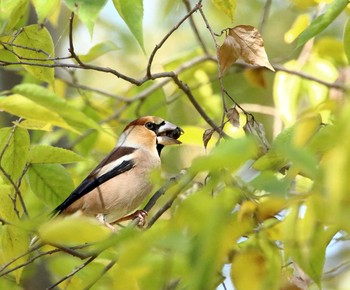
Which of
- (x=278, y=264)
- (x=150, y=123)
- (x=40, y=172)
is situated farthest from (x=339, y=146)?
(x=150, y=123)

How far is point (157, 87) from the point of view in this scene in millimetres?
3479

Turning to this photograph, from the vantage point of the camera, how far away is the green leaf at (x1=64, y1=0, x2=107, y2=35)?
6.05ft

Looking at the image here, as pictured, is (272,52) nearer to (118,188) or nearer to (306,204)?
(118,188)

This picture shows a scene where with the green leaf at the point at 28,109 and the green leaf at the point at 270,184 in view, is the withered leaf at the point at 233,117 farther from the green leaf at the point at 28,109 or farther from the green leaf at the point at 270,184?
the green leaf at the point at 270,184

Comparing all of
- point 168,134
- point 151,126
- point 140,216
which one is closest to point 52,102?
point 140,216

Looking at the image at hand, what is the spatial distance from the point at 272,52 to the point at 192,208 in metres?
5.24

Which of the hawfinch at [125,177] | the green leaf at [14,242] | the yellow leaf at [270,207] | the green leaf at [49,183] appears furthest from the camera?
the hawfinch at [125,177]

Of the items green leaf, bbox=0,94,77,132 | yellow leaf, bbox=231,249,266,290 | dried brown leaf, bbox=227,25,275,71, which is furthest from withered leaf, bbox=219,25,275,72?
yellow leaf, bbox=231,249,266,290

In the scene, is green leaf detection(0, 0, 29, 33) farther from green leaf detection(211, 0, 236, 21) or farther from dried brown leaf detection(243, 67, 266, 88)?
dried brown leaf detection(243, 67, 266, 88)

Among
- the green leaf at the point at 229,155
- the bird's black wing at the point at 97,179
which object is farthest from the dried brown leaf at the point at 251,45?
the bird's black wing at the point at 97,179

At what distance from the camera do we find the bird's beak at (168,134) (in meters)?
3.38

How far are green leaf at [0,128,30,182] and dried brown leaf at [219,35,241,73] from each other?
0.56 m

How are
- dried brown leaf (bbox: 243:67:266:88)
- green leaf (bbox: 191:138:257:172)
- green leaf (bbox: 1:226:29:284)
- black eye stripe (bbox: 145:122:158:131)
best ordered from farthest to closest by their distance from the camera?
black eye stripe (bbox: 145:122:158:131)
dried brown leaf (bbox: 243:67:266:88)
green leaf (bbox: 1:226:29:284)
green leaf (bbox: 191:138:257:172)

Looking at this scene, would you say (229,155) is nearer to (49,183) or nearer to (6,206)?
(6,206)
